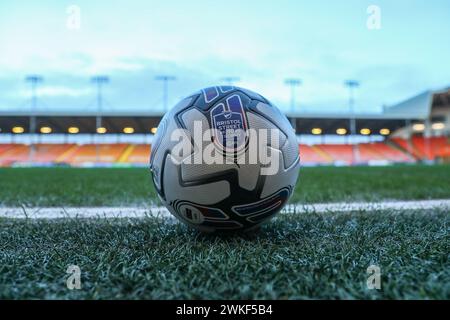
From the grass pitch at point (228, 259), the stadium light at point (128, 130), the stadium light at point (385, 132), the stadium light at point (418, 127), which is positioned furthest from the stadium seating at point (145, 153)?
the grass pitch at point (228, 259)

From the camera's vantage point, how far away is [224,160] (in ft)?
6.98

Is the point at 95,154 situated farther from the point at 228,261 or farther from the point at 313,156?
the point at 228,261

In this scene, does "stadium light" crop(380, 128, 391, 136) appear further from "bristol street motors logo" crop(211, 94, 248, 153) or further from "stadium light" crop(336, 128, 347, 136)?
"bristol street motors logo" crop(211, 94, 248, 153)

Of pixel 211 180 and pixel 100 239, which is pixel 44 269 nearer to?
pixel 100 239

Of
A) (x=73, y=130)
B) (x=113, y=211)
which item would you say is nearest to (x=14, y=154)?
(x=73, y=130)

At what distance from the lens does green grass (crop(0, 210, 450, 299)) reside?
1.52 m

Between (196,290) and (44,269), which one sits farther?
(44,269)

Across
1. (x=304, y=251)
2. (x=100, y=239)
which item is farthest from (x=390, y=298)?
(x=100, y=239)

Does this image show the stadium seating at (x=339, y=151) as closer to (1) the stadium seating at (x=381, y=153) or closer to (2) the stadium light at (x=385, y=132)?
(1) the stadium seating at (x=381, y=153)

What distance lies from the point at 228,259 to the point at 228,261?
4 cm

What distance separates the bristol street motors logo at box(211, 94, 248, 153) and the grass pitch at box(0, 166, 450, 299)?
62 cm

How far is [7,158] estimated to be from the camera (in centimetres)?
4188
